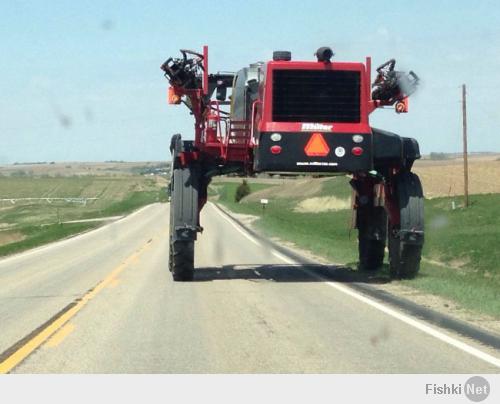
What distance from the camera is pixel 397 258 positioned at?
56.1ft

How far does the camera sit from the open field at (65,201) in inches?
2318

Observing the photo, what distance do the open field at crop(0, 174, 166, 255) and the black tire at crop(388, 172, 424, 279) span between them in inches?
1094

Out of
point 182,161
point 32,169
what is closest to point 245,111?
point 182,161

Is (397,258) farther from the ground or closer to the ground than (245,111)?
closer to the ground

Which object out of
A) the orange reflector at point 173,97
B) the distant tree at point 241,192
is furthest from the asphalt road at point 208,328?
the distant tree at point 241,192

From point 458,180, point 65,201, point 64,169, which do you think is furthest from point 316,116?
point 64,169

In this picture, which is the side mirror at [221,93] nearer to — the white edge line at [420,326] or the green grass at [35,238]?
the white edge line at [420,326]

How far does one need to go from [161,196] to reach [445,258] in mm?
91715

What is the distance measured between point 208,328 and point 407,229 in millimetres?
6517

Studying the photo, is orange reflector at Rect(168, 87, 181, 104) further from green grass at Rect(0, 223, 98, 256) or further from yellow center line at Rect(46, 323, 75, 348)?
green grass at Rect(0, 223, 98, 256)

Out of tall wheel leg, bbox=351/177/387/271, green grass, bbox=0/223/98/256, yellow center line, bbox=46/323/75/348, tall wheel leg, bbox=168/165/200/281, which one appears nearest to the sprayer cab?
tall wheel leg, bbox=168/165/200/281

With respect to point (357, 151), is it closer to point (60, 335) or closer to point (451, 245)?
point (60, 335)

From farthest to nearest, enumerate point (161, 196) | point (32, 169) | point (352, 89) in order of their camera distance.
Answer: point (32, 169), point (161, 196), point (352, 89)

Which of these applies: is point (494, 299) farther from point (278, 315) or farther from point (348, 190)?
point (348, 190)
